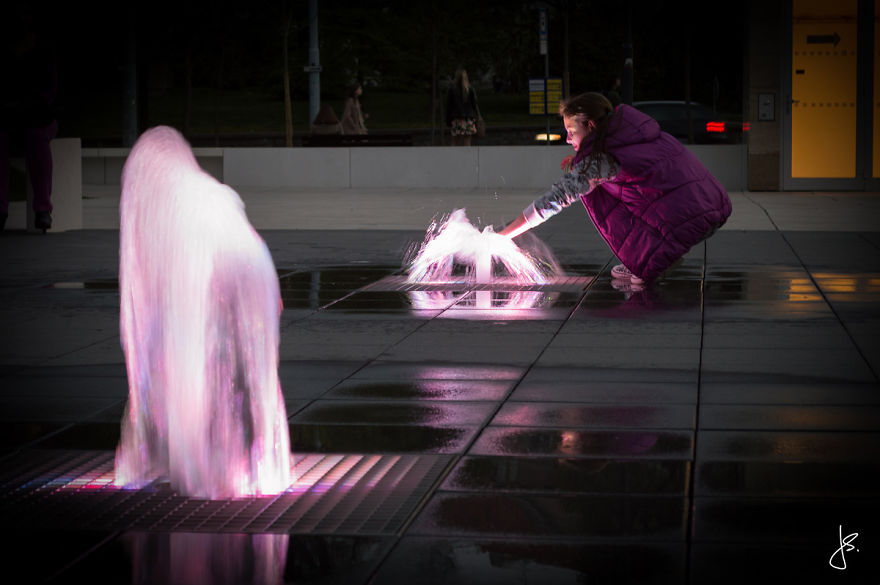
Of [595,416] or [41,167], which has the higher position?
[41,167]

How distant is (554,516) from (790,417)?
1.74m

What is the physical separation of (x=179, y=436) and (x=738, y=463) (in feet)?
6.17

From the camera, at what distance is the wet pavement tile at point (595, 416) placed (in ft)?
17.6

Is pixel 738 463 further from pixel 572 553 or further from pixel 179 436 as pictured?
pixel 179 436

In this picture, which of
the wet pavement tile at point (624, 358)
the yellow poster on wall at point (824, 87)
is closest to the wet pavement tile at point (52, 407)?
the wet pavement tile at point (624, 358)

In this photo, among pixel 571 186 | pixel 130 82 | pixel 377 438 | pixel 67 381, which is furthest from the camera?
pixel 130 82

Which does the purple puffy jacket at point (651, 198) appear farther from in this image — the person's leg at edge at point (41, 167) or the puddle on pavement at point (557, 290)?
the person's leg at edge at point (41, 167)

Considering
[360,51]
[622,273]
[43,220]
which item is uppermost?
[360,51]

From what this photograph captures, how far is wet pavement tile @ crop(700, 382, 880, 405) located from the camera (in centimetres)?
581

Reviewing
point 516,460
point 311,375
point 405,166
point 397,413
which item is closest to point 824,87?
point 405,166

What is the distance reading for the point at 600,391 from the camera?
609cm

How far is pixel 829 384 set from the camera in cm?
619

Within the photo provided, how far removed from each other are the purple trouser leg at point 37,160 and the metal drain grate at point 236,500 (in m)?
9.97

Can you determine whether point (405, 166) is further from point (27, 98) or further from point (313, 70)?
point (27, 98)
